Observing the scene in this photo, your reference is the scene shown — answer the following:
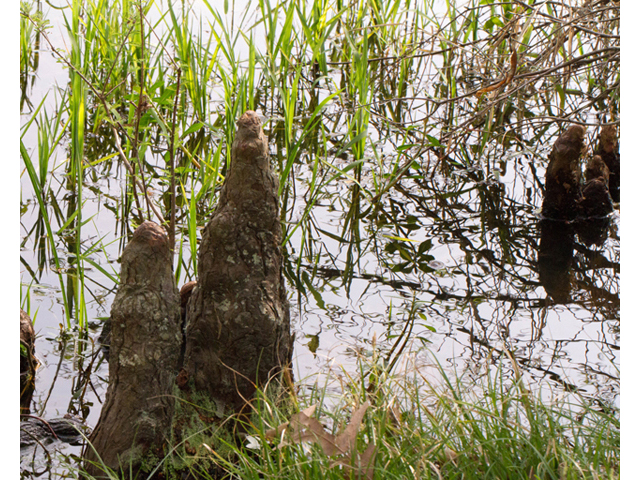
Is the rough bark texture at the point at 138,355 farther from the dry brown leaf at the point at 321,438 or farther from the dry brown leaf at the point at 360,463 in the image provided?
the dry brown leaf at the point at 360,463

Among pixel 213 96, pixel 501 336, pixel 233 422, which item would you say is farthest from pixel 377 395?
pixel 213 96

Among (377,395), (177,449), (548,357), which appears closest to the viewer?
(177,449)

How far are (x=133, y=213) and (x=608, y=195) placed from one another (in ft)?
8.39

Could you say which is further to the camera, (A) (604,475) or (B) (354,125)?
(B) (354,125)

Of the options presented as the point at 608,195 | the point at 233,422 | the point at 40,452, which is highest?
the point at 608,195

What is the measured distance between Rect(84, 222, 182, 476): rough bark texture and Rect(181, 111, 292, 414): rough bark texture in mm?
144

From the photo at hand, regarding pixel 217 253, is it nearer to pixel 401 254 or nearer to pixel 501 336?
pixel 501 336

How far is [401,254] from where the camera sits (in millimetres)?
3211

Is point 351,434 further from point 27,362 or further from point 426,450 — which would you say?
point 27,362

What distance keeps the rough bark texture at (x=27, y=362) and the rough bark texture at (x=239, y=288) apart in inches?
24.7

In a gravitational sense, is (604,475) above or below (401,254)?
below

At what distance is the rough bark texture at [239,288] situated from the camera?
1869mm

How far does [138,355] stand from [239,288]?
1.09 feet

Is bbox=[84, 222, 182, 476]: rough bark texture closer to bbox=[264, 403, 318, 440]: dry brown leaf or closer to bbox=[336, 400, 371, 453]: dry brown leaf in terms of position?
bbox=[264, 403, 318, 440]: dry brown leaf
